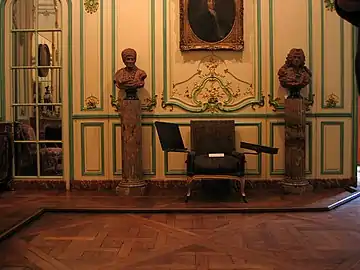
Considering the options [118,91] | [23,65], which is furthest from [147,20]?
[23,65]

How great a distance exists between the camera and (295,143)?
4.41 m

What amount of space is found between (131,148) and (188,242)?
173cm

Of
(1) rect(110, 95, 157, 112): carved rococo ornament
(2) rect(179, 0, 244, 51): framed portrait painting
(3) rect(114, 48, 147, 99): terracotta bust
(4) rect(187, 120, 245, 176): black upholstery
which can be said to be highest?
(2) rect(179, 0, 244, 51): framed portrait painting

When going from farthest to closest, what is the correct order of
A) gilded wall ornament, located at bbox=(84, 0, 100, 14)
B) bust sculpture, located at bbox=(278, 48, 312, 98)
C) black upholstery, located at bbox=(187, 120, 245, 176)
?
gilded wall ornament, located at bbox=(84, 0, 100, 14) → black upholstery, located at bbox=(187, 120, 245, 176) → bust sculpture, located at bbox=(278, 48, 312, 98)

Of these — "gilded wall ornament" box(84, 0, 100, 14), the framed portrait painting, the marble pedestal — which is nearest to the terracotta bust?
the framed portrait painting

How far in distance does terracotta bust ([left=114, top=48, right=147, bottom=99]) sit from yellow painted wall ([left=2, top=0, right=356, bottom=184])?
0.29 m

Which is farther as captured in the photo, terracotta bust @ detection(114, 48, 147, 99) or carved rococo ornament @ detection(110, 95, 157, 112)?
carved rococo ornament @ detection(110, 95, 157, 112)

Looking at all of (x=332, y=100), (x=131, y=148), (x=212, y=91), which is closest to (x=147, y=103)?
(x=131, y=148)

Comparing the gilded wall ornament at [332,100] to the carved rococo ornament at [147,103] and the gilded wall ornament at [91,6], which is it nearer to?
the carved rococo ornament at [147,103]

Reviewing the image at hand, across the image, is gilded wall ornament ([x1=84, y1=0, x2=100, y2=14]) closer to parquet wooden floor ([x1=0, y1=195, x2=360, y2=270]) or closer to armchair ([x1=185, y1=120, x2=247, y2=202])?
armchair ([x1=185, y1=120, x2=247, y2=202])

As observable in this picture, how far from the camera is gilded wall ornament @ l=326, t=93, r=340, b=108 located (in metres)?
4.70

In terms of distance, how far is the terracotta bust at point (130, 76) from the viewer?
4.38 meters

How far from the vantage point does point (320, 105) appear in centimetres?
470

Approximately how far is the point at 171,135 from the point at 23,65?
1.80 m
